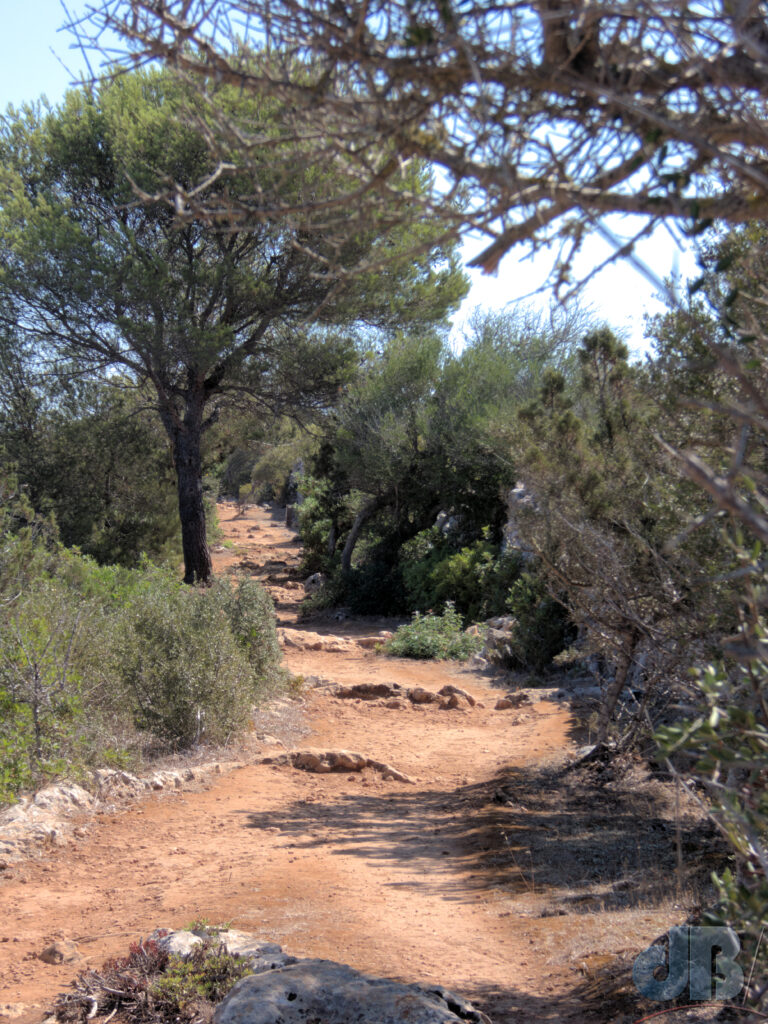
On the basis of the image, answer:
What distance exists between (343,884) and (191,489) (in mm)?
11712

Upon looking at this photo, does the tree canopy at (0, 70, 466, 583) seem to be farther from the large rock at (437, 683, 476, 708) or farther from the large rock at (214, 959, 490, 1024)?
the large rock at (214, 959, 490, 1024)

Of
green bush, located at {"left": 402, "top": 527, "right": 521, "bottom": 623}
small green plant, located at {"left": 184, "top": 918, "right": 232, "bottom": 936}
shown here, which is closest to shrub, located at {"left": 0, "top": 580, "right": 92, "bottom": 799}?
small green plant, located at {"left": 184, "top": 918, "right": 232, "bottom": 936}

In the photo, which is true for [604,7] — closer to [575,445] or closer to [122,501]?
[575,445]

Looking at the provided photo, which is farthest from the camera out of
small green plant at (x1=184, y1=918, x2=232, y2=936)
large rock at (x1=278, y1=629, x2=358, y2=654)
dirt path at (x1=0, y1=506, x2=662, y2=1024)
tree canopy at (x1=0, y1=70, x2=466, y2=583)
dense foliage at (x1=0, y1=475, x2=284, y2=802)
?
large rock at (x1=278, y1=629, x2=358, y2=654)

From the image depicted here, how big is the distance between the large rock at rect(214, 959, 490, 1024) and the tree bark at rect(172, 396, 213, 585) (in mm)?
12864

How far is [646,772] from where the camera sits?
6.55 metres

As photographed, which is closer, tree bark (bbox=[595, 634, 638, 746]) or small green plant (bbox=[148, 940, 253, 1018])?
small green plant (bbox=[148, 940, 253, 1018])

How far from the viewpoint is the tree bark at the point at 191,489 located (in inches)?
608

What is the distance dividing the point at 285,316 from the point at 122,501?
5.80m

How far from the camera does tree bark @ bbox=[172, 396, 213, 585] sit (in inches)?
608

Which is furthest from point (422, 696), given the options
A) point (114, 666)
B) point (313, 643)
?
point (114, 666)

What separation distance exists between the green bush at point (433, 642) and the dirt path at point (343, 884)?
5081mm

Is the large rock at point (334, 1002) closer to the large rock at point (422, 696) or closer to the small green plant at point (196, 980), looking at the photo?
the small green plant at point (196, 980)

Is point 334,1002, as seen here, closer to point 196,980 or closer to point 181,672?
point 196,980
